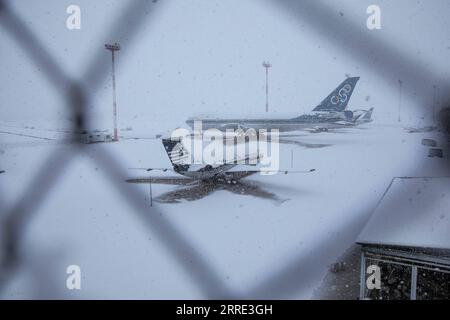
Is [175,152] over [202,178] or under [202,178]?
over

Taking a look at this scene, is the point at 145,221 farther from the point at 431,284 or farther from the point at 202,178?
the point at 431,284

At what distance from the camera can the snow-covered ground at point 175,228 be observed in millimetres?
2301

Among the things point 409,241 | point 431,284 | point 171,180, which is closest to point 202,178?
point 171,180

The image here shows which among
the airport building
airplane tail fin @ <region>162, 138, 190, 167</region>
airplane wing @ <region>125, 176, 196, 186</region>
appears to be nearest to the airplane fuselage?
airplane wing @ <region>125, 176, 196, 186</region>

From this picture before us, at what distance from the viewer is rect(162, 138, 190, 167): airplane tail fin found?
4.06m

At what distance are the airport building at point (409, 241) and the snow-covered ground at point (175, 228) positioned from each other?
0.82 feet

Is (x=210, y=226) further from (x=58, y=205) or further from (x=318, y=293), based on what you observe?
(x=58, y=205)

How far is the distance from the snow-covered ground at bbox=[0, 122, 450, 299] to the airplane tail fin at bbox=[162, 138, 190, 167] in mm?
561

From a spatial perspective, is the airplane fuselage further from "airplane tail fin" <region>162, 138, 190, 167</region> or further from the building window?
the building window

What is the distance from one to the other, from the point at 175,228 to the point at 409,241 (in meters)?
2.02

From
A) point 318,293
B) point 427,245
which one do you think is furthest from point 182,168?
point 427,245

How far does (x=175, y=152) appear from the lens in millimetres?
4074

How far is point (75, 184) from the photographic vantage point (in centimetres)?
305

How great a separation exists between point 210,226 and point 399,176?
74.4 inches
